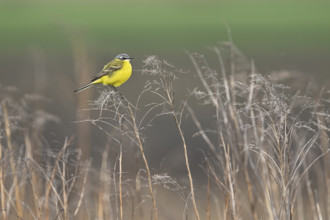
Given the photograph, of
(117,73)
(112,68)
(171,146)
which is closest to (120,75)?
(117,73)

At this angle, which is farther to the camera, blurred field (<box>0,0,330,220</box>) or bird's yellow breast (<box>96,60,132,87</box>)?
bird's yellow breast (<box>96,60,132,87</box>)

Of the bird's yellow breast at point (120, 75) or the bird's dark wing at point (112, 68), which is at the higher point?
the bird's dark wing at point (112, 68)

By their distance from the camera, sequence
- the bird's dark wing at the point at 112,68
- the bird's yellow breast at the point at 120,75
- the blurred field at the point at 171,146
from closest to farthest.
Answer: the blurred field at the point at 171,146 < the bird's yellow breast at the point at 120,75 < the bird's dark wing at the point at 112,68

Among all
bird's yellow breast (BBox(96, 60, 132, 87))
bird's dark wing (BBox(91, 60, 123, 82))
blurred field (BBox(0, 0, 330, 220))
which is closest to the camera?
blurred field (BBox(0, 0, 330, 220))

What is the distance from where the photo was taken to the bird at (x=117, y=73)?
492cm

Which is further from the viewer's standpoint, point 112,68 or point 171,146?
point 171,146

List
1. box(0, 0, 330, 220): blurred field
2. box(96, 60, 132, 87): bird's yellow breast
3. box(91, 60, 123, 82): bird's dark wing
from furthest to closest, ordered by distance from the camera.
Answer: box(91, 60, 123, 82): bird's dark wing, box(96, 60, 132, 87): bird's yellow breast, box(0, 0, 330, 220): blurred field

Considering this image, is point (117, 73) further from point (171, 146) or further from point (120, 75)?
point (171, 146)

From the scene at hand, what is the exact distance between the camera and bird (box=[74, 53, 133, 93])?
4922 mm

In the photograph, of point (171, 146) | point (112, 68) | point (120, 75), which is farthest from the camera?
point (171, 146)

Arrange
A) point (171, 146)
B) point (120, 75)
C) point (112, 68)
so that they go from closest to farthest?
point (120, 75), point (112, 68), point (171, 146)

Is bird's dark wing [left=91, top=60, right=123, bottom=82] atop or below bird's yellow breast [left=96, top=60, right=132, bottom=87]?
atop

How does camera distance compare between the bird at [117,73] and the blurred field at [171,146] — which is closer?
the blurred field at [171,146]

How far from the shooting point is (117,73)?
496 centimetres
